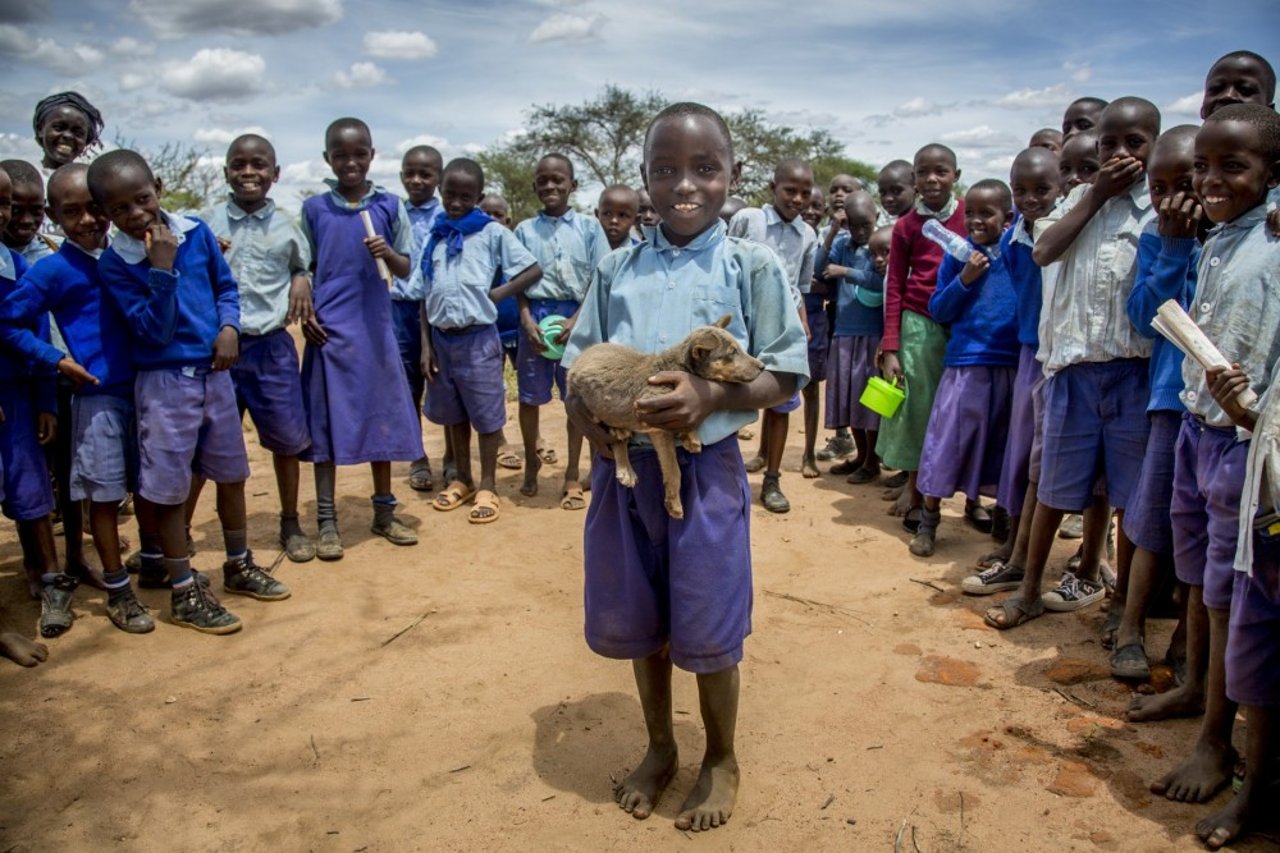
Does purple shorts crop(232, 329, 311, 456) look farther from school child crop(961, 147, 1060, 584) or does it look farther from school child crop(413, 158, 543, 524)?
school child crop(961, 147, 1060, 584)

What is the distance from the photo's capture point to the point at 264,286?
4512 millimetres

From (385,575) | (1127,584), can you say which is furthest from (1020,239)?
(385,575)

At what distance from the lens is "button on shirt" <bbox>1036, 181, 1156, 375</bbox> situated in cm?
337

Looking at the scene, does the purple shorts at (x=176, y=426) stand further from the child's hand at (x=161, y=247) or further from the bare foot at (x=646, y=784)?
the bare foot at (x=646, y=784)

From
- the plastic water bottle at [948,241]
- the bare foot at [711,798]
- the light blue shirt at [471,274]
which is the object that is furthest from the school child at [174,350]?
the plastic water bottle at [948,241]

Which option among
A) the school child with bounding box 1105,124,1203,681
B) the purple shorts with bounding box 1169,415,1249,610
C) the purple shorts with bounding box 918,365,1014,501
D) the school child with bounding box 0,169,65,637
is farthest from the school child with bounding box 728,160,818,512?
the school child with bounding box 0,169,65,637

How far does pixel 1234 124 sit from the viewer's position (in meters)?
2.52

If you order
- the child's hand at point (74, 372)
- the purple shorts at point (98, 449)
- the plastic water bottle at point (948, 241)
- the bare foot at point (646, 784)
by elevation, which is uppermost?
the plastic water bottle at point (948, 241)

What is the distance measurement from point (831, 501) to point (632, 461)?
11.6 ft

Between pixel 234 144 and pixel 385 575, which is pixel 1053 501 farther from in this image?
pixel 234 144

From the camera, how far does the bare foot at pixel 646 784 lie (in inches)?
102

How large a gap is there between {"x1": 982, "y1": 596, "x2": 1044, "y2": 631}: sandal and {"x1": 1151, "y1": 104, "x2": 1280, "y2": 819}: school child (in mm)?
1064

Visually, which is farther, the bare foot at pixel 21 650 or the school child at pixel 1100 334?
the bare foot at pixel 21 650

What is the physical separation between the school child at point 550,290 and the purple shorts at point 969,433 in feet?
7.29
